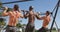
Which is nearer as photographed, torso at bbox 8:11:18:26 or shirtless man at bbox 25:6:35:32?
torso at bbox 8:11:18:26

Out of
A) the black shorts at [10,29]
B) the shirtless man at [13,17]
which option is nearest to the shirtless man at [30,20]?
the shirtless man at [13,17]

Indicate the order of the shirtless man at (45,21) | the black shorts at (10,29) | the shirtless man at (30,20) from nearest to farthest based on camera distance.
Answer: the black shorts at (10,29)
the shirtless man at (30,20)
the shirtless man at (45,21)

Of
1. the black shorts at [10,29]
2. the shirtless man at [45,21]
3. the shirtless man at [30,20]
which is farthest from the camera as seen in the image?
the shirtless man at [45,21]

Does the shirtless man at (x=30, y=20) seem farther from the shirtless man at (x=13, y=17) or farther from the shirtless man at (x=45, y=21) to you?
the shirtless man at (x=45, y=21)

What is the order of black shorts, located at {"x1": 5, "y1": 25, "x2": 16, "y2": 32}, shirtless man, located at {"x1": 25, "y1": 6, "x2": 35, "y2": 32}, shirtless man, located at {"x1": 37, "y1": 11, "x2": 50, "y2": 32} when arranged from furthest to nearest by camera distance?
1. shirtless man, located at {"x1": 37, "y1": 11, "x2": 50, "y2": 32}
2. shirtless man, located at {"x1": 25, "y1": 6, "x2": 35, "y2": 32}
3. black shorts, located at {"x1": 5, "y1": 25, "x2": 16, "y2": 32}

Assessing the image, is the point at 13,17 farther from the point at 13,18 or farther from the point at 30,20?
the point at 30,20

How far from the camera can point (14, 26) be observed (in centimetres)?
968

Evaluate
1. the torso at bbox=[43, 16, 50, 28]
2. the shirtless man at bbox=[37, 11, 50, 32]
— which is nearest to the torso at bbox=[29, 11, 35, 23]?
the shirtless man at bbox=[37, 11, 50, 32]

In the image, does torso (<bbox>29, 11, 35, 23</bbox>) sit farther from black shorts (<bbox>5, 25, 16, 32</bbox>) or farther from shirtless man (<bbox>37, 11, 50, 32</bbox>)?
shirtless man (<bbox>37, 11, 50, 32</bbox>)

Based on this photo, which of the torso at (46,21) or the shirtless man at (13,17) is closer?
the shirtless man at (13,17)

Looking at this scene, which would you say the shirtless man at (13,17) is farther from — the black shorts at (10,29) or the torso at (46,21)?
the torso at (46,21)

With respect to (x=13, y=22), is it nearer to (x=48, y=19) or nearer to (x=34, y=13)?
(x=34, y=13)

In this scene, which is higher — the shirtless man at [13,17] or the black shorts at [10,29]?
the shirtless man at [13,17]

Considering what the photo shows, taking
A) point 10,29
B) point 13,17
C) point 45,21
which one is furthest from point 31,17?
point 45,21
